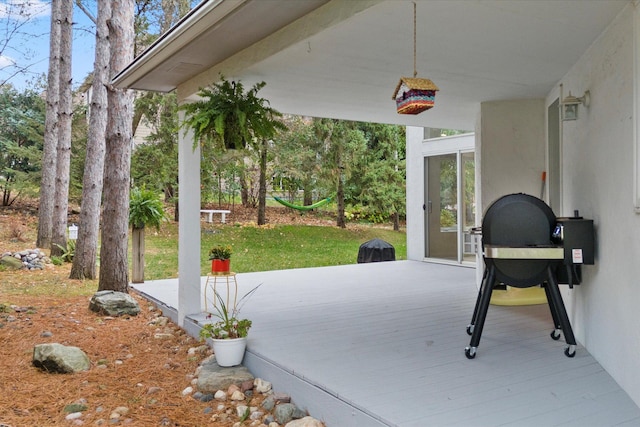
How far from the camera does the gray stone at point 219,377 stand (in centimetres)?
355

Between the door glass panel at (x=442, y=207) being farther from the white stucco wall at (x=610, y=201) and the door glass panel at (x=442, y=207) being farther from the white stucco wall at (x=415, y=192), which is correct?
the white stucco wall at (x=610, y=201)

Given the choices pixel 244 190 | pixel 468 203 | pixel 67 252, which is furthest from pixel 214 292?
pixel 244 190

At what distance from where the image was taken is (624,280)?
9.37 feet

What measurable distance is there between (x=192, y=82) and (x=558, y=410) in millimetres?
3694

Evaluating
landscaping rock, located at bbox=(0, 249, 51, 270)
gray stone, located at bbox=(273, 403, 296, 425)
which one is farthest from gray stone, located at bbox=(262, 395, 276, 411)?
landscaping rock, located at bbox=(0, 249, 51, 270)

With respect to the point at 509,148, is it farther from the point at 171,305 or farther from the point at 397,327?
the point at 171,305

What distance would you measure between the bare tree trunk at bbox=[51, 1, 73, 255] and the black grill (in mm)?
8526

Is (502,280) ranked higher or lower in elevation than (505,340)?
higher

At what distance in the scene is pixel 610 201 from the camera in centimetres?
307

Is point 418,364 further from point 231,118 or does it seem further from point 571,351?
point 231,118

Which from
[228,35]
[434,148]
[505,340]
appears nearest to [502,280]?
[505,340]

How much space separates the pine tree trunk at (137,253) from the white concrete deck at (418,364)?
111 cm

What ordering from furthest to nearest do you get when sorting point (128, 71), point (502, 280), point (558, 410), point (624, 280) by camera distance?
point (128, 71)
point (502, 280)
point (624, 280)
point (558, 410)

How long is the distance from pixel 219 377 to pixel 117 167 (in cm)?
364
